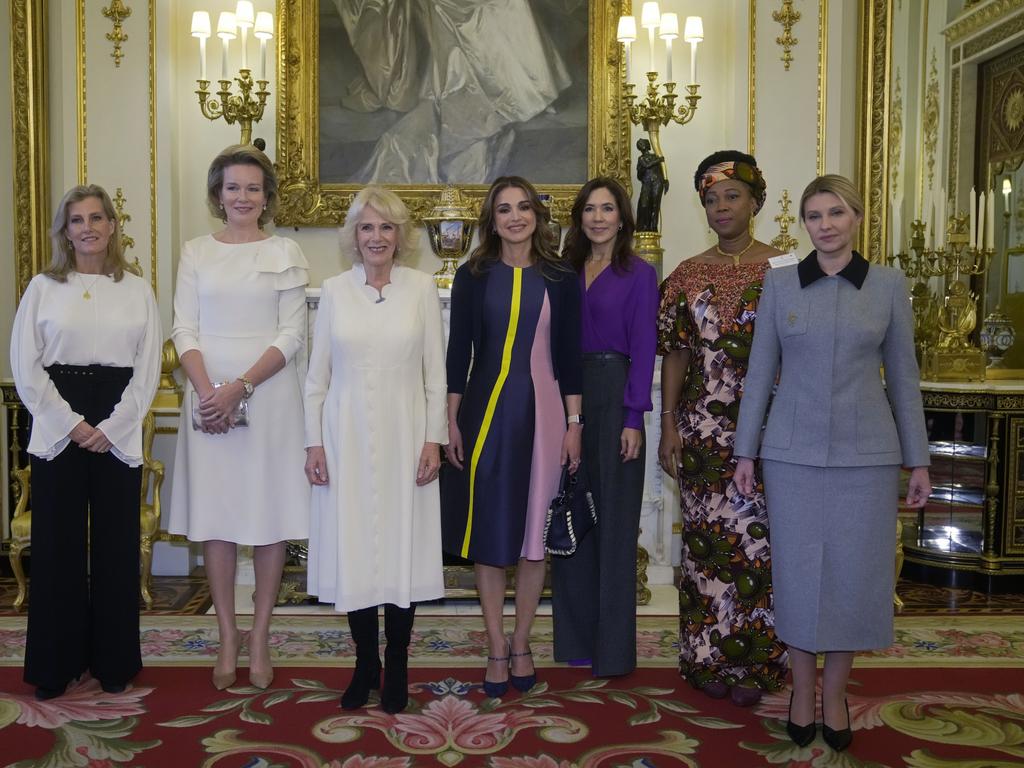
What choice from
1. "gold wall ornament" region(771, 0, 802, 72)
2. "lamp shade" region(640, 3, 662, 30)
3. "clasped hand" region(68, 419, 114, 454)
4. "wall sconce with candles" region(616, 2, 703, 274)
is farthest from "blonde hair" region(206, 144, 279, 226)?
"gold wall ornament" region(771, 0, 802, 72)

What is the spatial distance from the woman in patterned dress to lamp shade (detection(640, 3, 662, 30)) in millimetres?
1984

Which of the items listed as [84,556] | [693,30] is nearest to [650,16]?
[693,30]

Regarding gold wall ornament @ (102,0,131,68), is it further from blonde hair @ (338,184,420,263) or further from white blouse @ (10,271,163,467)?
blonde hair @ (338,184,420,263)

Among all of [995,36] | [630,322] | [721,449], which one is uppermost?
[995,36]

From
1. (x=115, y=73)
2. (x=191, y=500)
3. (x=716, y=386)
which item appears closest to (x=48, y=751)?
(x=191, y=500)

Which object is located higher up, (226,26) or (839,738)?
(226,26)

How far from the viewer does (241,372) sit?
3201mm

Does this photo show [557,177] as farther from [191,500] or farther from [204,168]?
[191,500]

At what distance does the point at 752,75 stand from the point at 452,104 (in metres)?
1.60

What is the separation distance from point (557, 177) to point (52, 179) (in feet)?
8.82

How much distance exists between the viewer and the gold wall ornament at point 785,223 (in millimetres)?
5143

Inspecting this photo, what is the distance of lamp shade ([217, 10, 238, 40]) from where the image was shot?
4863 mm

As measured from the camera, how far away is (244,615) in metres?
4.33

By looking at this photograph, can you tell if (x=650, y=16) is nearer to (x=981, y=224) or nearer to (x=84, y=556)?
(x=981, y=224)
